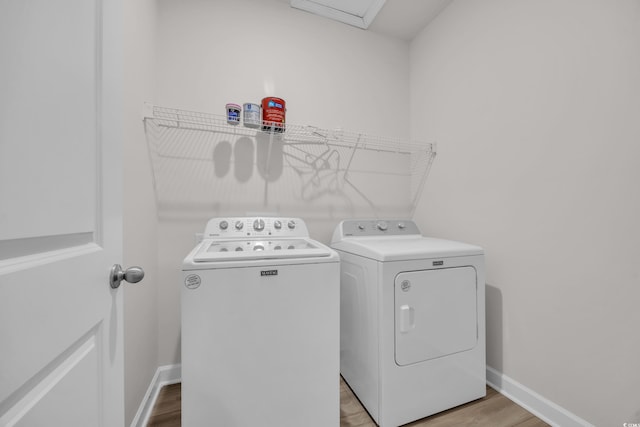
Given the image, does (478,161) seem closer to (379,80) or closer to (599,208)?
(599,208)

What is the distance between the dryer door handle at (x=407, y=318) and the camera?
127 centimetres

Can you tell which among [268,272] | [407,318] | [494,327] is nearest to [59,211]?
[268,272]

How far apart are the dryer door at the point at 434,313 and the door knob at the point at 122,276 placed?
108 cm

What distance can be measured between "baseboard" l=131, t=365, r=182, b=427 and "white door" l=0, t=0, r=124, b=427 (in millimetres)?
887

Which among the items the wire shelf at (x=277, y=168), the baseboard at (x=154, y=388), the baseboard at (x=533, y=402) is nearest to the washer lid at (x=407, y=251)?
the wire shelf at (x=277, y=168)

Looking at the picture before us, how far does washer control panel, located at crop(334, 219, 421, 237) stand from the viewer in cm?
181

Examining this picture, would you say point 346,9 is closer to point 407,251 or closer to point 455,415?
point 407,251

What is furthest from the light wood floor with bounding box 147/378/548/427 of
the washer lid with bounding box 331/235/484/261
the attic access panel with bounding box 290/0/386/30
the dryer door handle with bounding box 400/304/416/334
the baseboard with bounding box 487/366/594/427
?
the attic access panel with bounding box 290/0/386/30

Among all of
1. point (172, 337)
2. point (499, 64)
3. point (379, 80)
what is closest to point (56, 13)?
point (172, 337)

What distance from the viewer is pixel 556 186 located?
4.23 feet

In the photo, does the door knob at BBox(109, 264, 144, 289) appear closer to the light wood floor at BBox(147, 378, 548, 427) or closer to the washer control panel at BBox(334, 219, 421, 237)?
the light wood floor at BBox(147, 378, 548, 427)

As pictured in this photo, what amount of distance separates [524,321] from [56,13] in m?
2.09

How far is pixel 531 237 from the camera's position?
54.6 inches

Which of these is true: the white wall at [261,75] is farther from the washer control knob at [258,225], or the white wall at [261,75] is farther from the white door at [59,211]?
the white door at [59,211]
